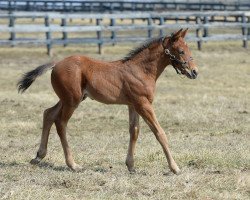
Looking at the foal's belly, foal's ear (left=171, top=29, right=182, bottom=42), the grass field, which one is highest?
foal's ear (left=171, top=29, right=182, bottom=42)

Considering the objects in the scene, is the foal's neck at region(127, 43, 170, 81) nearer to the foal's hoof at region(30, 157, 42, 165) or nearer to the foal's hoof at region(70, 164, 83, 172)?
the foal's hoof at region(70, 164, 83, 172)

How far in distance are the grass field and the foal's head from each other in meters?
1.20

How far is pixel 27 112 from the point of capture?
13547 mm

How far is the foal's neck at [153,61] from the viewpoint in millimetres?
8000

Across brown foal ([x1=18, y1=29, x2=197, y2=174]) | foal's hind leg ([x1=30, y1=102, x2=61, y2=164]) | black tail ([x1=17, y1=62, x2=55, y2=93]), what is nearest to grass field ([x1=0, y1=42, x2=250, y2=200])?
foal's hind leg ([x1=30, y1=102, x2=61, y2=164])

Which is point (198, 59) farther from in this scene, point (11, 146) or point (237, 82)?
point (11, 146)

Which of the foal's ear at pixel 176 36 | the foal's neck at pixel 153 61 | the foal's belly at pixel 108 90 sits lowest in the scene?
the foal's belly at pixel 108 90

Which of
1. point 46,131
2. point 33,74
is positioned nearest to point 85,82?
point 33,74

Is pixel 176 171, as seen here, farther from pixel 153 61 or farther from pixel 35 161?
pixel 35 161

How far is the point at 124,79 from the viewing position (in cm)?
792

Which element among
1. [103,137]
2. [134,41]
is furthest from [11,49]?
[103,137]

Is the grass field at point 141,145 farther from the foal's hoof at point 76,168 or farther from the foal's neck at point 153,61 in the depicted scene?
the foal's neck at point 153,61

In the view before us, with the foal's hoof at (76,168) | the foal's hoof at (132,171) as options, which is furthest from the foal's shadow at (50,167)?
the foal's hoof at (132,171)

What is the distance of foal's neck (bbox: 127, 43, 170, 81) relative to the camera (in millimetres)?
8000
